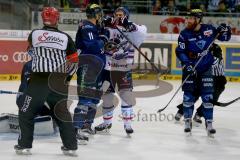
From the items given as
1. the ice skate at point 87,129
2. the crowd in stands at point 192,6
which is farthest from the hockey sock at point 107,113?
the crowd in stands at point 192,6

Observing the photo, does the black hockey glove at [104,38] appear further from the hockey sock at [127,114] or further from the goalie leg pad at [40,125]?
the goalie leg pad at [40,125]

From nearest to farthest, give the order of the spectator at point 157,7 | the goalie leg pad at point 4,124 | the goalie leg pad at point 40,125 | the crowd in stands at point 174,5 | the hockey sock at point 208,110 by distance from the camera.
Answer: the goalie leg pad at point 40,125 → the goalie leg pad at point 4,124 → the hockey sock at point 208,110 → the crowd in stands at point 174,5 → the spectator at point 157,7

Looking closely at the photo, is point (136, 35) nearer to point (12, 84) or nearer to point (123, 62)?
point (123, 62)

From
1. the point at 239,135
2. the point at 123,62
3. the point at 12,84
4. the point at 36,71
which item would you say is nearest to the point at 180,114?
the point at 239,135

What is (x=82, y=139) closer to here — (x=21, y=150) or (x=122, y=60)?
(x=21, y=150)

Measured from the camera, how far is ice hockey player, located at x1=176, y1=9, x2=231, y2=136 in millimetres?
7078

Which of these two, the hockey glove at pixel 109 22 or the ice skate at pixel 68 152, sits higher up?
the hockey glove at pixel 109 22

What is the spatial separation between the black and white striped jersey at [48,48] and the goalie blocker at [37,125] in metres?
1.21

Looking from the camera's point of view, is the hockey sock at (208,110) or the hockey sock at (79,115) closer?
the hockey sock at (79,115)

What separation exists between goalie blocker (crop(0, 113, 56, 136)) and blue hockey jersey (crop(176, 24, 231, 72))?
180 cm

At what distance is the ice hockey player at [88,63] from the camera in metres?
6.54

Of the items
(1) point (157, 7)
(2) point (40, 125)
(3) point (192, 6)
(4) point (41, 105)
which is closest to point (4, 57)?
(1) point (157, 7)

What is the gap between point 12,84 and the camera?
11.6m

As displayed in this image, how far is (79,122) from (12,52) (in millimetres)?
5989
